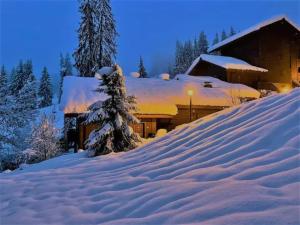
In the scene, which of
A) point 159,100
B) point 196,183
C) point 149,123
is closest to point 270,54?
point 159,100

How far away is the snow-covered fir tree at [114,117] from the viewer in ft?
37.5


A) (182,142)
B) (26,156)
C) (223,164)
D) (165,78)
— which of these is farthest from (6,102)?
(223,164)

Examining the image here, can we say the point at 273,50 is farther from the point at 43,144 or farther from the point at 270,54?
the point at 43,144

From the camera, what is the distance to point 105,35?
3678 centimetres

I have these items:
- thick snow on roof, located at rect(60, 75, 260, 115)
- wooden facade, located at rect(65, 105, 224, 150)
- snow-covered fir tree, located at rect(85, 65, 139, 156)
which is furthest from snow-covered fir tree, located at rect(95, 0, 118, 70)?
snow-covered fir tree, located at rect(85, 65, 139, 156)

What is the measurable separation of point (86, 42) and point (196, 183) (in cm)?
3399

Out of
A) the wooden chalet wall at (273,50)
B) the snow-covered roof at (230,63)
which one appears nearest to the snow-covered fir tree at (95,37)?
the snow-covered roof at (230,63)

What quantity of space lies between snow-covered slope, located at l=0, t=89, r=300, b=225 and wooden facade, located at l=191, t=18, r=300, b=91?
78.7 feet

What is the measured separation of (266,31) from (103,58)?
14.7 meters

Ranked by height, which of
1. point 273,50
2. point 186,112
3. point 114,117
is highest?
point 273,50

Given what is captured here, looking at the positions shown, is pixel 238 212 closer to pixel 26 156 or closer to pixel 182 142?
pixel 182 142

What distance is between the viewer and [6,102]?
917 inches

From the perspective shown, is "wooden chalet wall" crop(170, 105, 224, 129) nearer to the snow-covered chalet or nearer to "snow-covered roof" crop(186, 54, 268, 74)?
the snow-covered chalet

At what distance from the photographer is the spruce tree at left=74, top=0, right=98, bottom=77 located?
35656 millimetres
